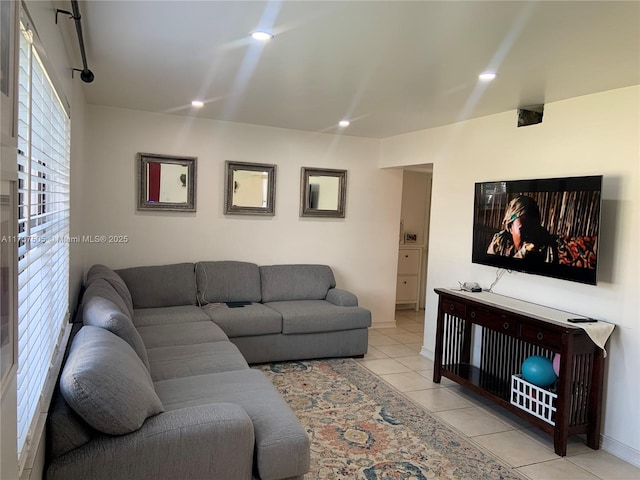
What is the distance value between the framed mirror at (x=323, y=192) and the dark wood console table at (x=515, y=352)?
1.95 m

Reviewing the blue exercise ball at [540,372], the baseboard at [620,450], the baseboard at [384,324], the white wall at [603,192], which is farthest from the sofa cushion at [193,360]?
the baseboard at [384,324]

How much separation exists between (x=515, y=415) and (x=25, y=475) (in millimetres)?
3180

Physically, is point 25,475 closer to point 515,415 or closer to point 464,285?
point 515,415

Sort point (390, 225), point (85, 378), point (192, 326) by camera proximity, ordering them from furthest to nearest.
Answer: point (390, 225) → point (192, 326) → point (85, 378)

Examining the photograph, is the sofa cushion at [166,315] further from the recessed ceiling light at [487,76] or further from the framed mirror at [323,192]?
the recessed ceiling light at [487,76]

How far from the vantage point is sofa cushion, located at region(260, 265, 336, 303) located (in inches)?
196

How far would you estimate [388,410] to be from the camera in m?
3.46

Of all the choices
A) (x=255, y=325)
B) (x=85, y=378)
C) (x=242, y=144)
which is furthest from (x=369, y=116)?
(x=85, y=378)

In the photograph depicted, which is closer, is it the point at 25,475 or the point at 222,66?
the point at 25,475

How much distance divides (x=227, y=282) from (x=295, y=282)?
2.47 ft

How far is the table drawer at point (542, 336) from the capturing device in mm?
2961

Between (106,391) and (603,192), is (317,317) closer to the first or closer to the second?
(603,192)

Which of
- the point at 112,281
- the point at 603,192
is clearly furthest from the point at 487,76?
the point at 112,281

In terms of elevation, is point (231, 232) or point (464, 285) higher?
point (231, 232)
